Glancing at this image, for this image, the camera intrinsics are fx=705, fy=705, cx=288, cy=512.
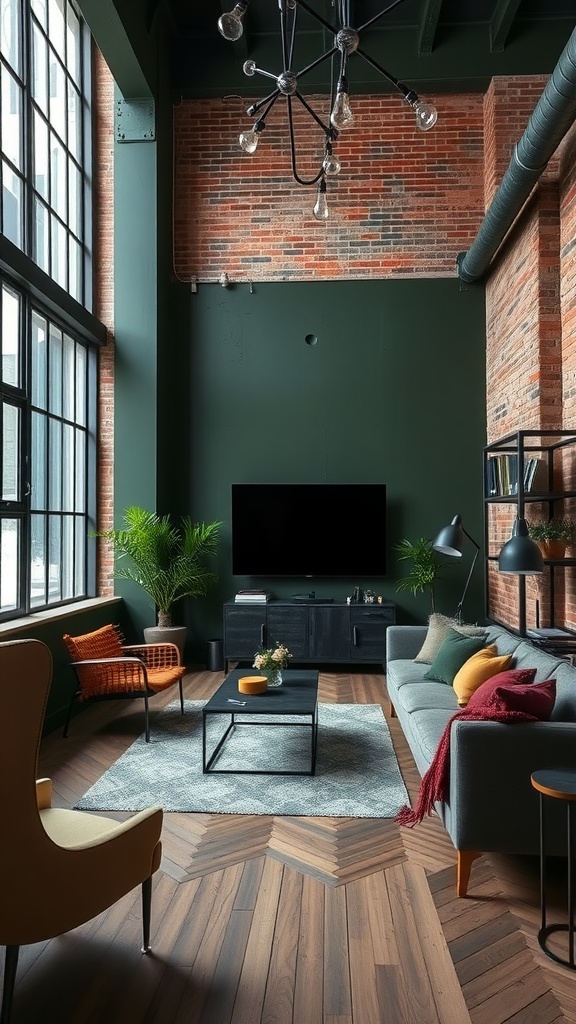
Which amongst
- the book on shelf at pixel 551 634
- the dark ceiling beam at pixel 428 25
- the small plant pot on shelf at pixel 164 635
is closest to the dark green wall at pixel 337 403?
the small plant pot on shelf at pixel 164 635

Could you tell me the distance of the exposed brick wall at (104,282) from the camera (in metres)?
6.42

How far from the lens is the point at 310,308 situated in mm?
6867

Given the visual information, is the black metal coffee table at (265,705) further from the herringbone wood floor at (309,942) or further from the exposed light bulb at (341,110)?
the exposed light bulb at (341,110)

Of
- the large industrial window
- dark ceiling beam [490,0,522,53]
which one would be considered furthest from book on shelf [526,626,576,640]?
dark ceiling beam [490,0,522,53]

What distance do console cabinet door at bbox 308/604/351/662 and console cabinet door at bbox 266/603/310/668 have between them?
0.24ft

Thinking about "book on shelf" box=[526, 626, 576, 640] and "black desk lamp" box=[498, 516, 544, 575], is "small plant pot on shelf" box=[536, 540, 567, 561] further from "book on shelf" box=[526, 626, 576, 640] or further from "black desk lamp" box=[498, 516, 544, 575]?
"black desk lamp" box=[498, 516, 544, 575]

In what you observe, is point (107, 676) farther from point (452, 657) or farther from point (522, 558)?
point (522, 558)

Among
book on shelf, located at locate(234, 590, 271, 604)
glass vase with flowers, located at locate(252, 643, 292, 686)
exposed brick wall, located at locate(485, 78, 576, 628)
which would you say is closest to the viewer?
glass vase with flowers, located at locate(252, 643, 292, 686)

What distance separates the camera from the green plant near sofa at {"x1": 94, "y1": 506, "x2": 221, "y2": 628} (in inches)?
235

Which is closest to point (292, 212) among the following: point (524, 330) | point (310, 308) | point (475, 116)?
point (310, 308)

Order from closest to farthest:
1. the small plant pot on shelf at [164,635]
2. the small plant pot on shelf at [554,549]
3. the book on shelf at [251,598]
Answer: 1. the small plant pot on shelf at [554,549]
2. the small plant pot on shelf at [164,635]
3. the book on shelf at [251,598]

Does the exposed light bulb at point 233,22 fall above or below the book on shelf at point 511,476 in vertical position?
above

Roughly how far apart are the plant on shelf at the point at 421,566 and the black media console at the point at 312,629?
1.11ft

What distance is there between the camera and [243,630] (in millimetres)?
6414
